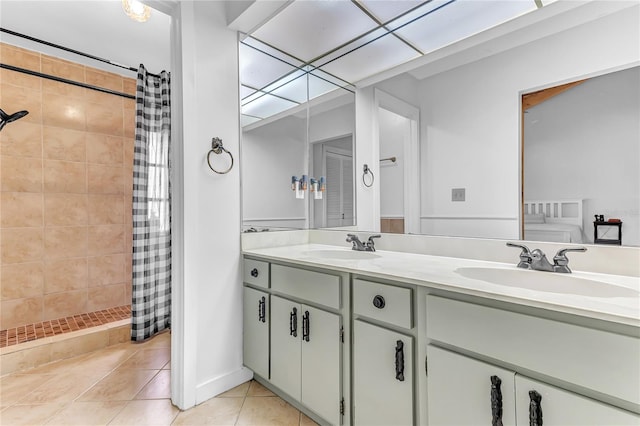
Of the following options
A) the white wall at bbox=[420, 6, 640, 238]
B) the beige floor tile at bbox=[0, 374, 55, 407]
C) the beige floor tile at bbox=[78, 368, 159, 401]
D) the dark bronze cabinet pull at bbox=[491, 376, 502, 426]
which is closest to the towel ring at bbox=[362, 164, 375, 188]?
the white wall at bbox=[420, 6, 640, 238]

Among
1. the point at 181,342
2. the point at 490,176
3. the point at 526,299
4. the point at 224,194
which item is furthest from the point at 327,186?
the point at 526,299

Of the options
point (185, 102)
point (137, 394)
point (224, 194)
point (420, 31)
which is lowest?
point (137, 394)

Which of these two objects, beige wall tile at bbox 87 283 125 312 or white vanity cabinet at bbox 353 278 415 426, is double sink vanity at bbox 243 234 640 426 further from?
beige wall tile at bbox 87 283 125 312

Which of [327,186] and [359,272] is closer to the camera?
[359,272]

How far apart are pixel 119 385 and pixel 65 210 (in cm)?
171

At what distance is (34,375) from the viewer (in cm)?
A: 194

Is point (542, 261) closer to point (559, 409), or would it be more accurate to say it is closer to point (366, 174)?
point (559, 409)

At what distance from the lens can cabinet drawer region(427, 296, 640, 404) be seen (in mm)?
712

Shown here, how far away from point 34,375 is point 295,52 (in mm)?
2724

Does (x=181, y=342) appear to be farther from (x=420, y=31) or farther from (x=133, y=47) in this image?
(x=133, y=47)

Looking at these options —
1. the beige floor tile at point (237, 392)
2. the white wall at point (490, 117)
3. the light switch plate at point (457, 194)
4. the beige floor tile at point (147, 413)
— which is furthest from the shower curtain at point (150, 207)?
the light switch plate at point (457, 194)

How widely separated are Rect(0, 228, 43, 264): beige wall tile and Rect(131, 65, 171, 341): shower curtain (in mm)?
A: 979

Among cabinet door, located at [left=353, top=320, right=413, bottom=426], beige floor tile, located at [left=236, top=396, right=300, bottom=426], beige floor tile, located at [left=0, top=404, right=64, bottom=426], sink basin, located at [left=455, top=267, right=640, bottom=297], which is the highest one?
sink basin, located at [left=455, top=267, right=640, bottom=297]

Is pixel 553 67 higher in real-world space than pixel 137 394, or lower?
higher
